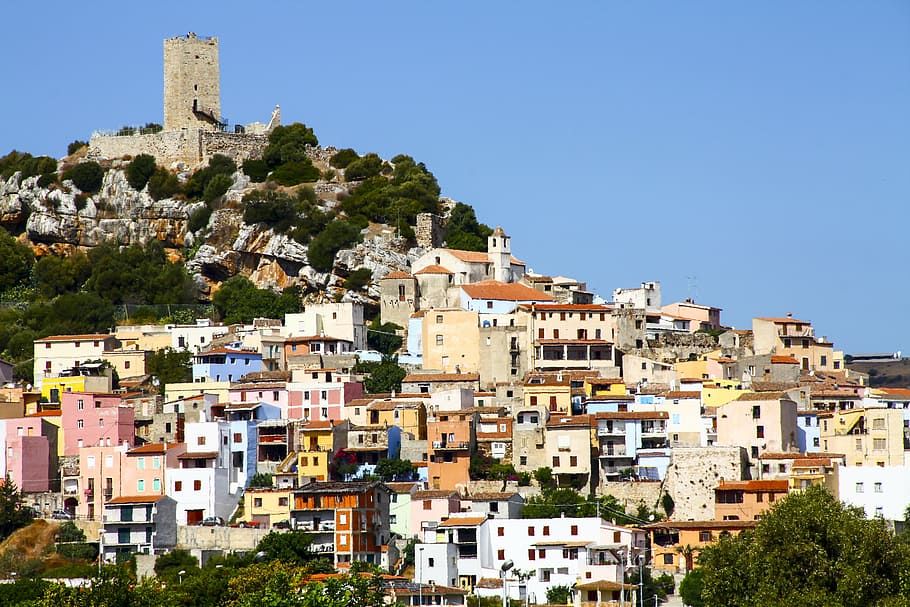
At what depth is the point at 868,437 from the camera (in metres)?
70.9

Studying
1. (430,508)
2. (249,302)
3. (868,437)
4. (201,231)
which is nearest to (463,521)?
(430,508)

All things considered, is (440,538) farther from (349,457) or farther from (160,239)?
(160,239)

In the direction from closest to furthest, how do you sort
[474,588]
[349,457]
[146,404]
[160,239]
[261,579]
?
[261,579] → [474,588] → [349,457] → [146,404] → [160,239]

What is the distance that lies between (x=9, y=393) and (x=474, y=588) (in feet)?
85.6

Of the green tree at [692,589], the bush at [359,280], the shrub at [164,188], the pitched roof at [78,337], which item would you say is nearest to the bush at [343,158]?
the shrub at [164,188]

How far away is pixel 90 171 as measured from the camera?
10719 centimetres

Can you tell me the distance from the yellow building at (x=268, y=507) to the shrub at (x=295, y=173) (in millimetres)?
38767

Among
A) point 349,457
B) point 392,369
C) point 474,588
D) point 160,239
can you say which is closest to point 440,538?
point 474,588

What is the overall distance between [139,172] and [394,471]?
137 ft

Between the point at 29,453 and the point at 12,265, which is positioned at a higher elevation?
the point at 12,265

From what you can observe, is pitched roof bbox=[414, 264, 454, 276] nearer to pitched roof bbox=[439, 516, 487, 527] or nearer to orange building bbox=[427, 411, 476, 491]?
orange building bbox=[427, 411, 476, 491]

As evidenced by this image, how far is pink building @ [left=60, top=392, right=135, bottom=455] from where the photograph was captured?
242 ft

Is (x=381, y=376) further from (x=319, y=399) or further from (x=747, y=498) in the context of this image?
(x=747, y=498)

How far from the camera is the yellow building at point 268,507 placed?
6769 centimetres
